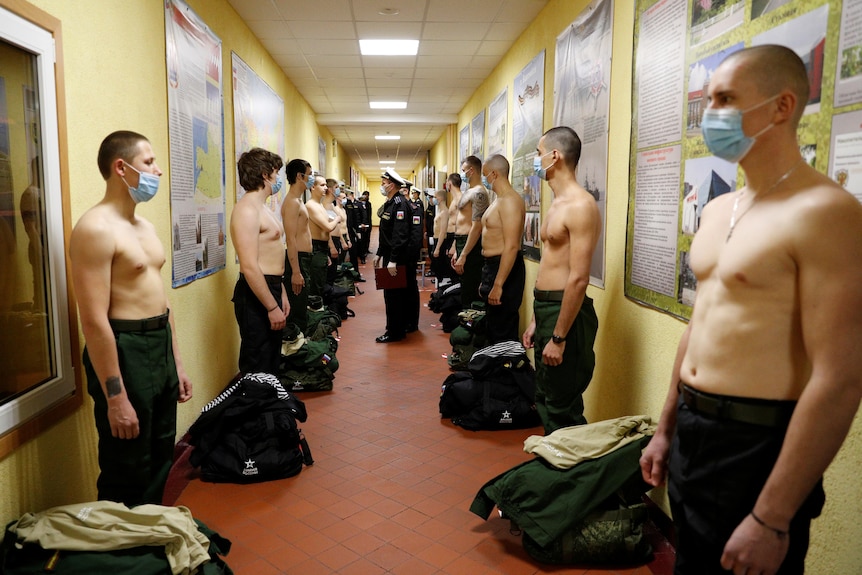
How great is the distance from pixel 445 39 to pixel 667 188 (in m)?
4.15

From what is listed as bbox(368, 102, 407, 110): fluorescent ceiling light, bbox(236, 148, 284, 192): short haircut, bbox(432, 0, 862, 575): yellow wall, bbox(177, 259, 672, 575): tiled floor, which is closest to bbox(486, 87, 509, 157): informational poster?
bbox(432, 0, 862, 575): yellow wall

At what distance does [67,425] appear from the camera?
2.40 m

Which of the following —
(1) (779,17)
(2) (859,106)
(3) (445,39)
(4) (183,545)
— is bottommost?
(4) (183,545)

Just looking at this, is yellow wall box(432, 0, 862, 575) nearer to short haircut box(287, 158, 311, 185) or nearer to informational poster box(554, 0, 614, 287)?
informational poster box(554, 0, 614, 287)

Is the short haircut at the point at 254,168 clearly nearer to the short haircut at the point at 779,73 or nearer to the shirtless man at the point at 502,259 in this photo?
the shirtless man at the point at 502,259

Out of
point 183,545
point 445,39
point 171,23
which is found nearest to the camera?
point 183,545

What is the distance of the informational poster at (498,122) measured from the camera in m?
6.76

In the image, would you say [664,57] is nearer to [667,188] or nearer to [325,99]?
[667,188]

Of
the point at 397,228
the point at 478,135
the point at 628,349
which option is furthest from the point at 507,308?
the point at 478,135

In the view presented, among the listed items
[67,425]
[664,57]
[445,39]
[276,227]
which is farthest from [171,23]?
[445,39]

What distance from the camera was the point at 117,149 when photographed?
7.27 ft

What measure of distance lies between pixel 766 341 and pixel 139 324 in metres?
2.04

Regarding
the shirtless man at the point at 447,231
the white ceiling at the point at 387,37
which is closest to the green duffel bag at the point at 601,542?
the white ceiling at the point at 387,37

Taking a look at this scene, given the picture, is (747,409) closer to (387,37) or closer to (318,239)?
(387,37)
